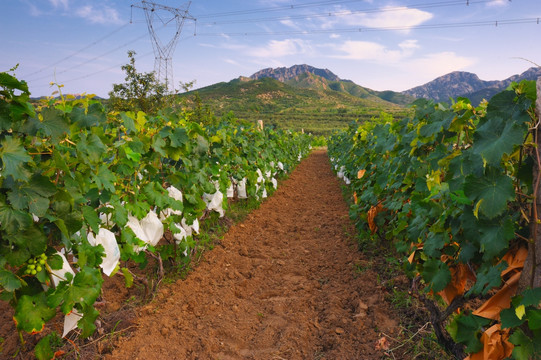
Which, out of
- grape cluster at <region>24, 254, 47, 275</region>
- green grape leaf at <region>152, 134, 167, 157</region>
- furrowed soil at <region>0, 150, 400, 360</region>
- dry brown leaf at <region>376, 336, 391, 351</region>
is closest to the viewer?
grape cluster at <region>24, 254, 47, 275</region>

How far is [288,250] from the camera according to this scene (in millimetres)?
4297

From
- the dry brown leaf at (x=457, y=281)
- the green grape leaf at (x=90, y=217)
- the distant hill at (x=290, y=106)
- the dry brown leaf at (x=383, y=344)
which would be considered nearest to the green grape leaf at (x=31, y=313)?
the green grape leaf at (x=90, y=217)

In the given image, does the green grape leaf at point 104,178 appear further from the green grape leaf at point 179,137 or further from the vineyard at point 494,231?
the vineyard at point 494,231

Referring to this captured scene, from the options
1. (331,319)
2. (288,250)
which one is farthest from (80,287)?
(288,250)

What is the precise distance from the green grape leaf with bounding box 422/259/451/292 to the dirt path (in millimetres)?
672

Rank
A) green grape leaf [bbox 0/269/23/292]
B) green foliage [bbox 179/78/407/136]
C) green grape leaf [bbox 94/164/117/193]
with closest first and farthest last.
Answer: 1. green grape leaf [bbox 0/269/23/292]
2. green grape leaf [bbox 94/164/117/193]
3. green foliage [bbox 179/78/407/136]

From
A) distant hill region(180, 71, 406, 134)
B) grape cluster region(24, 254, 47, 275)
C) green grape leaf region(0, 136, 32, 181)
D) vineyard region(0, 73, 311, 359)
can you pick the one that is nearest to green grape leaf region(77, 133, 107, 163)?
vineyard region(0, 73, 311, 359)

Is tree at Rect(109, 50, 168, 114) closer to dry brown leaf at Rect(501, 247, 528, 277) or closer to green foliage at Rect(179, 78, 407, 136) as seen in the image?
dry brown leaf at Rect(501, 247, 528, 277)

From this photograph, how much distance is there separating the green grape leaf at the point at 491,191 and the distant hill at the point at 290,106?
46825 millimetres

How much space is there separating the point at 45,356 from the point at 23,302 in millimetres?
445

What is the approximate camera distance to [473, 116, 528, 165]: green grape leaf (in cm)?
118

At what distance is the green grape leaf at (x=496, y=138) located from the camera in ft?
3.88

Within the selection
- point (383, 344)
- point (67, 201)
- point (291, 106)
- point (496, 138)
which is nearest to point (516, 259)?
point (496, 138)

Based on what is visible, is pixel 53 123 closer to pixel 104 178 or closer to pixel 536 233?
pixel 104 178
